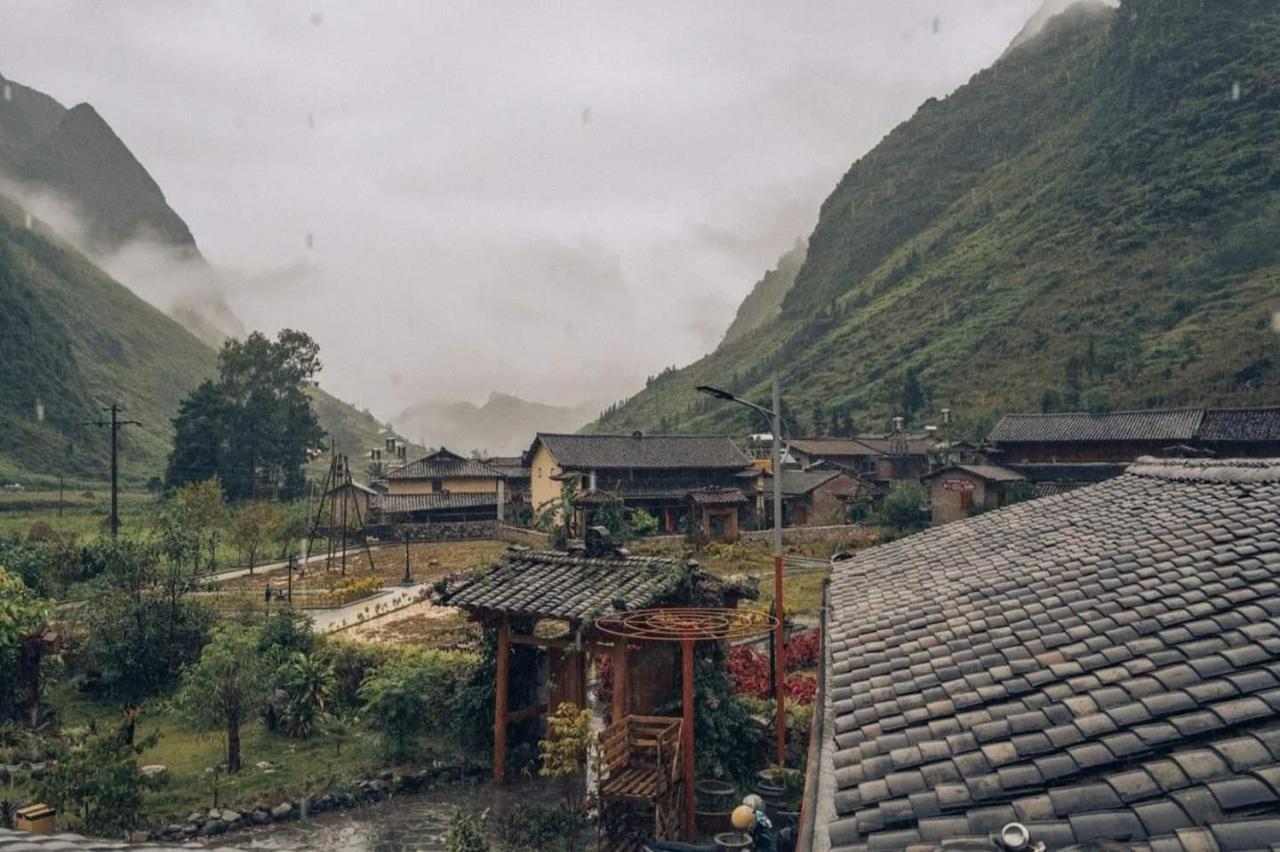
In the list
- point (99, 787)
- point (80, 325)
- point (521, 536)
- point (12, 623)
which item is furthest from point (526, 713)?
point (80, 325)

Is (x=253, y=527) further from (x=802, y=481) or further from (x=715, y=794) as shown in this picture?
(x=802, y=481)

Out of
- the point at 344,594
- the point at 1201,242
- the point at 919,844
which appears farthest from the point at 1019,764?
the point at 1201,242

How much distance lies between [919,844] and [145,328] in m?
149

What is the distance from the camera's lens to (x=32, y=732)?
54.2 ft

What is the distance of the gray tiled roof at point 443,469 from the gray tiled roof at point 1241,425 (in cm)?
4532

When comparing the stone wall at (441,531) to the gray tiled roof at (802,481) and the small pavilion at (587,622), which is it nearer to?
the gray tiled roof at (802,481)

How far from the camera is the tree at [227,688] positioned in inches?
581

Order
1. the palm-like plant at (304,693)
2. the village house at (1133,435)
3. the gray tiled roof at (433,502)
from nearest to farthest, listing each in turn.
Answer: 1. the palm-like plant at (304,693)
2. the village house at (1133,435)
3. the gray tiled roof at (433,502)

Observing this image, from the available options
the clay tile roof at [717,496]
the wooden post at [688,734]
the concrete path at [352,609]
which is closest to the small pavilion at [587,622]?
the wooden post at [688,734]

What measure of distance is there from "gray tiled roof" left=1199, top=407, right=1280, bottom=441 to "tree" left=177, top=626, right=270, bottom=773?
49426 millimetres

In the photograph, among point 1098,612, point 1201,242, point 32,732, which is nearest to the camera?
point 1098,612

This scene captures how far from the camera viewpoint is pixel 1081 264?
94.2 m

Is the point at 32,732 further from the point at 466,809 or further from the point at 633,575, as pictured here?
the point at 633,575

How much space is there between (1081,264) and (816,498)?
59.5 metres
